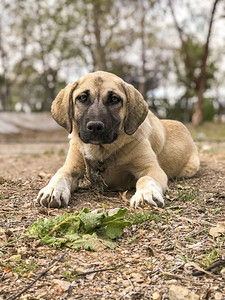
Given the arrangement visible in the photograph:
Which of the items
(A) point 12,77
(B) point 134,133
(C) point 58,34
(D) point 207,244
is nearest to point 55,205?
(B) point 134,133

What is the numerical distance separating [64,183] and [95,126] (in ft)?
2.21

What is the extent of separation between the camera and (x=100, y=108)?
396 cm

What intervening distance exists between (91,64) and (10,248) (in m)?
31.6

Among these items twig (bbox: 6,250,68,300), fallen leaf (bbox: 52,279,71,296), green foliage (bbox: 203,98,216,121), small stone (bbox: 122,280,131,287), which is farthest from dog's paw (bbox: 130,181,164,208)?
green foliage (bbox: 203,98,216,121)

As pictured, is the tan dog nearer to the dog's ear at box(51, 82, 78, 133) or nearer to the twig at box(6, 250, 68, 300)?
the dog's ear at box(51, 82, 78, 133)

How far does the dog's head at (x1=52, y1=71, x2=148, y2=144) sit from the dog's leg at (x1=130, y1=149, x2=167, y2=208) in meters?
0.45

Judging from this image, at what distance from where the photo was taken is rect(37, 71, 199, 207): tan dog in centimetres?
388

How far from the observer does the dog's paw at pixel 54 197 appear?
372 centimetres

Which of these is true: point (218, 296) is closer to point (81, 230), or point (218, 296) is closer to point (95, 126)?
point (81, 230)

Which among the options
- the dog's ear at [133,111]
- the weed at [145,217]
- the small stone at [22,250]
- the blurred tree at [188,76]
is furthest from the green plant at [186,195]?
the blurred tree at [188,76]

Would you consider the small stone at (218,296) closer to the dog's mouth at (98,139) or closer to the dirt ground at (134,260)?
the dirt ground at (134,260)

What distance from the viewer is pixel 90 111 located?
395 cm

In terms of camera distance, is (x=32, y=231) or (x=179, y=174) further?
(x=179, y=174)

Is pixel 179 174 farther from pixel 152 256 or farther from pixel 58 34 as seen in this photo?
pixel 58 34
